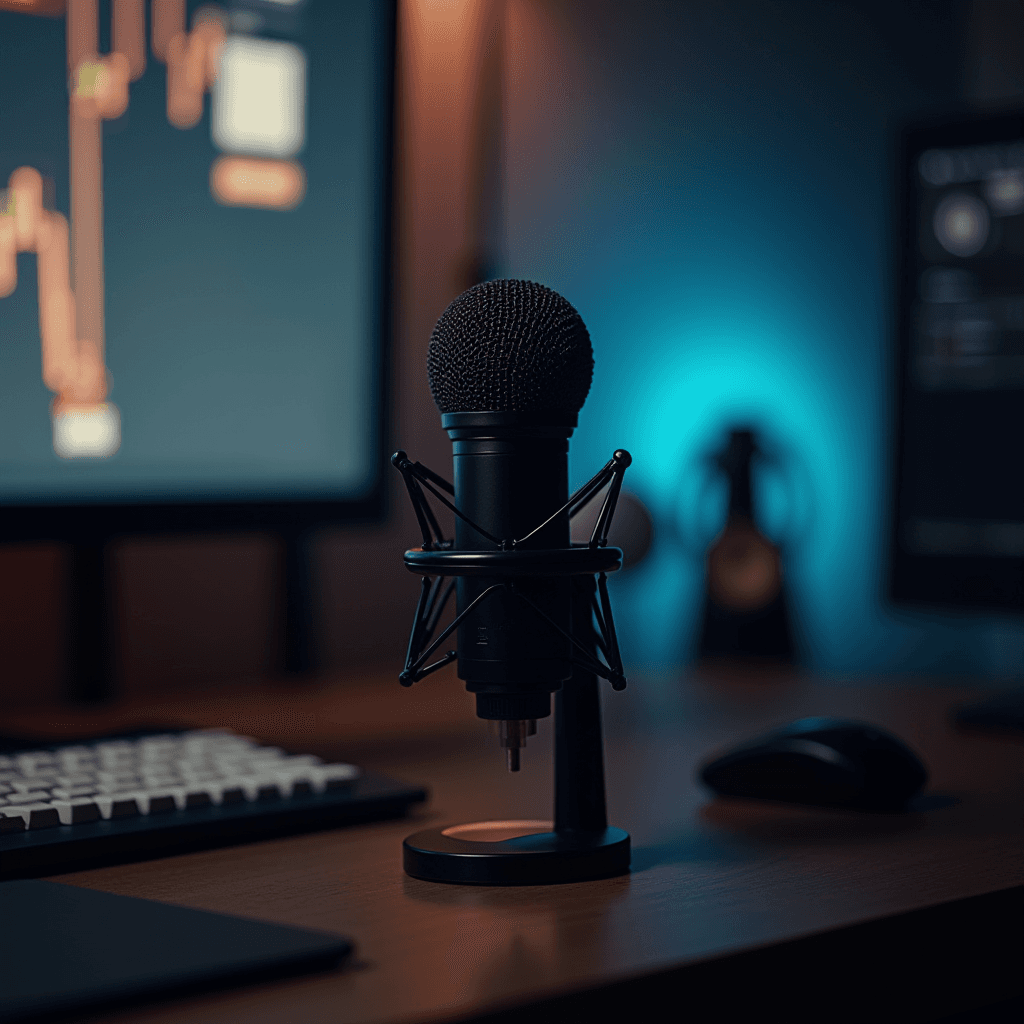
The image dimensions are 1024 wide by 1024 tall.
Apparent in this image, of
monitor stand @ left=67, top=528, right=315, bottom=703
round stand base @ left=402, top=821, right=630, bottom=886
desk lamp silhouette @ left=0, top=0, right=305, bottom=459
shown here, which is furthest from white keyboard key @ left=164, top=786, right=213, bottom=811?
monitor stand @ left=67, top=528, right=315, bottom=703

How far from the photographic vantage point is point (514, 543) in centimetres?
53

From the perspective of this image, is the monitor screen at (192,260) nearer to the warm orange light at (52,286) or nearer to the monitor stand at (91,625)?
the warm orange light at (52,286)

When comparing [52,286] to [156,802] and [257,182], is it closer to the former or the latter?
[257,182]

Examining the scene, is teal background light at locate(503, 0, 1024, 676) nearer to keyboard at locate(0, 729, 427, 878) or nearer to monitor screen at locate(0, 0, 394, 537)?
monitor screen at locate(0, 0, 394, 537)

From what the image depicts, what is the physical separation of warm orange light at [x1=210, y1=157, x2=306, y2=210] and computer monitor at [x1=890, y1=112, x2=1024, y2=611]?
20.7 inches

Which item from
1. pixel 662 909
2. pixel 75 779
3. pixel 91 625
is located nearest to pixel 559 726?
pixel 662 909

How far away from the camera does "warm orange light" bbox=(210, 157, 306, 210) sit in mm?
930

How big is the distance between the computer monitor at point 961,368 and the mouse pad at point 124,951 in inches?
31.2

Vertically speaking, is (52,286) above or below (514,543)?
above

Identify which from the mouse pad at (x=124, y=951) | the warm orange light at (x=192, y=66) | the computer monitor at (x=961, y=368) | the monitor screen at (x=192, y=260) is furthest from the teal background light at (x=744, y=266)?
the mouse pad at (x=124, y=951)

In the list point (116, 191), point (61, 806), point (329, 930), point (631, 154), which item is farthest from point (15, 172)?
point (631, 154)

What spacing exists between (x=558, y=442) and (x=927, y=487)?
648 millimetres

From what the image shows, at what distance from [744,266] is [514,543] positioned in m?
0.97

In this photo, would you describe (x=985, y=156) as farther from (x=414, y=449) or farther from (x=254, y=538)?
(x=254, y=538)
